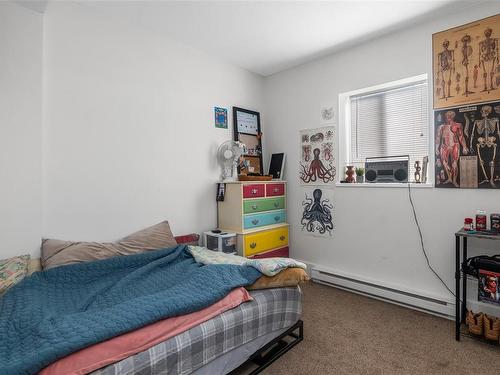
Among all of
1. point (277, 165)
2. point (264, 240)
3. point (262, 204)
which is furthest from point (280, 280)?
point (277, 165)

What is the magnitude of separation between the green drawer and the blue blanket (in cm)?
92

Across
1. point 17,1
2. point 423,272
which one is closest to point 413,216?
point 423,272

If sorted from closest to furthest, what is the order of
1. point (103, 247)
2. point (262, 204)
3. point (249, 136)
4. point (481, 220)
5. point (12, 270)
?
point (12, 270) → point (481, 220) → point (103, 247) → point (262, 204) → point (249, 136)

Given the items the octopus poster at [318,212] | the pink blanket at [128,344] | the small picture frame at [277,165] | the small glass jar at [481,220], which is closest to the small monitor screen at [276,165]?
the small picture frame at [277,165]

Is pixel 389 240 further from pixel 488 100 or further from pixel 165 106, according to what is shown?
pixel 165 106

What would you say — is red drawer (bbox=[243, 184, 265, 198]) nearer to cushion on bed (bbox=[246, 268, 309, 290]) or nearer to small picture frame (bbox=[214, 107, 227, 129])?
small picture frame (bbox=[214, 107, 227, 129])

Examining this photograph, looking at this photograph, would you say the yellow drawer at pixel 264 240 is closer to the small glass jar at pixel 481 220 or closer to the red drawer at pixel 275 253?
the red drawer at pixel 275 253

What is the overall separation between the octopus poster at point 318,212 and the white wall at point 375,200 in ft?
0.25

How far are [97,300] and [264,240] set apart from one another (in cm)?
180

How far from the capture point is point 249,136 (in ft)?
11.3

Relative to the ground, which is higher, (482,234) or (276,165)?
(276,165)

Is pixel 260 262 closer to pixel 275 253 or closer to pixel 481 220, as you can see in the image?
pixel 275 253

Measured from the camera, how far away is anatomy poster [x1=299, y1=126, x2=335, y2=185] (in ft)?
10.1

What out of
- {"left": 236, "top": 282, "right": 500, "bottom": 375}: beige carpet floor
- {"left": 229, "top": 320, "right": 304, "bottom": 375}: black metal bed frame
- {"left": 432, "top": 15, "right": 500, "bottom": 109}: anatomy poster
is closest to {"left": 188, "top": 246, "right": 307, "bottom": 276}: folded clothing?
{"left": 229, "top": 320, "right": 304, "bottom": 375}: black metal bed frame
